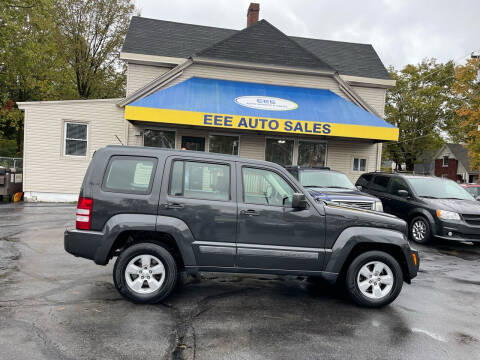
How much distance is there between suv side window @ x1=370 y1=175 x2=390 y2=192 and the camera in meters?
11.2

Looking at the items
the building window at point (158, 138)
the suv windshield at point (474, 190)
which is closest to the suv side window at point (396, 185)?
the suv windshield at point (474, 190)

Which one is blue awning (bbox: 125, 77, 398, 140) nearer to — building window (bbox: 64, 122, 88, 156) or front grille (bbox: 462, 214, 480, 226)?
building window (bbox: 64, 122, 88, 156)

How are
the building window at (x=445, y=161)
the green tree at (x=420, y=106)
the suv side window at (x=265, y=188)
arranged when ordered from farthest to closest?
the building window at (x=445, y=161)
the green tree at (x=420, y=106)
the suv side window at (x=265, y=188)

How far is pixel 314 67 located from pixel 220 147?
521cm

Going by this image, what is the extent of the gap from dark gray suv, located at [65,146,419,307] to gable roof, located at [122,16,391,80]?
38.2 feet

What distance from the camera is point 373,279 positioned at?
4.79 m

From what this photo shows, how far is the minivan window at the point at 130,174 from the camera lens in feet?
15.0

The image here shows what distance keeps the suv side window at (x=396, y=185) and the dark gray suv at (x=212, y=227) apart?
19.6 ft

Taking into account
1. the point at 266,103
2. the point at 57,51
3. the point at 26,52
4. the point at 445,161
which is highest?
the point at 57,51

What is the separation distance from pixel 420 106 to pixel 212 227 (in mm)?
45028

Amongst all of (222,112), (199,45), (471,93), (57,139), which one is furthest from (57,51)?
(471,93)

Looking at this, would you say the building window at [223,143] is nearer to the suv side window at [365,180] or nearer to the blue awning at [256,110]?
the blue awning at [256,110]

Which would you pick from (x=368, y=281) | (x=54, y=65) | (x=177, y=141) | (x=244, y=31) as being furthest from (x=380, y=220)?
(x=54, y=65)

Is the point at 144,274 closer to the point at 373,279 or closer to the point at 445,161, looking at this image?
the point at 373,279
